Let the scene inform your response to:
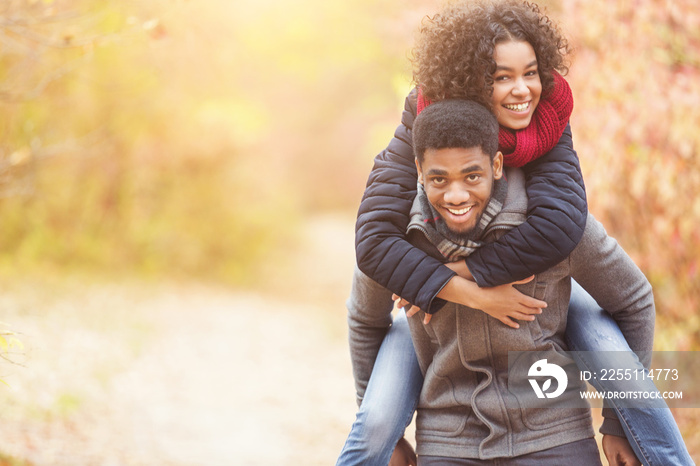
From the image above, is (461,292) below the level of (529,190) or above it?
below

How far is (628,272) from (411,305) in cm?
63

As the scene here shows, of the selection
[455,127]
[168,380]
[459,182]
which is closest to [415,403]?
[459,182]

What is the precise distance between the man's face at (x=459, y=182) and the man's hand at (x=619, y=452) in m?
0.81

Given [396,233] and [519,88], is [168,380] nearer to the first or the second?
[396,233]

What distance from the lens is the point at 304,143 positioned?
25500 mm

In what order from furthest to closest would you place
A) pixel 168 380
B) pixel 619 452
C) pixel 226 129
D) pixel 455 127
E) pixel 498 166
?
pixel 226 129 < pixel 168 380 < pixel 619 452 < pixel 498 166 < pixel 455 127

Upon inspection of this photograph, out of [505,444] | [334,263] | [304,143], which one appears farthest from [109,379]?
[304,143]

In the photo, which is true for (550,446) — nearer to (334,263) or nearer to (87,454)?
(87,454)

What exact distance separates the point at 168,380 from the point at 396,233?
18.0 ft

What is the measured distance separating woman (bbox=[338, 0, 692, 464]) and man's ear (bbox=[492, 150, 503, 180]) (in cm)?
5

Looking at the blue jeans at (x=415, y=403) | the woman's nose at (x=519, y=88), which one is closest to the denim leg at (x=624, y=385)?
the blue jeans at (x=415, y=403)

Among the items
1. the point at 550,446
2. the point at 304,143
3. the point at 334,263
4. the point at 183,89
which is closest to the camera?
the point at 550,446

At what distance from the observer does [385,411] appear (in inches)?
83.4

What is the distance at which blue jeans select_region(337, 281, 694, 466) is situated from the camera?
1.96 meters
